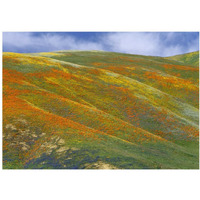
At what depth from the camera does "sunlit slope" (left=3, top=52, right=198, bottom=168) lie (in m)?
22.0

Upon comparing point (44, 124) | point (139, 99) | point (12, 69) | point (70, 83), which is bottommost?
point (44, 124)

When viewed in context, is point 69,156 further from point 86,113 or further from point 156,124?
point 156,124

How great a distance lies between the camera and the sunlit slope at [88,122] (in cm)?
2198

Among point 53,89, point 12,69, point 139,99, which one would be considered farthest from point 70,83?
point 139,99

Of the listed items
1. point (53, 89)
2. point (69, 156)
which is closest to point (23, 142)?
point (69, 156)

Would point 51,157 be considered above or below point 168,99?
below

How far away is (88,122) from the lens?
114ft

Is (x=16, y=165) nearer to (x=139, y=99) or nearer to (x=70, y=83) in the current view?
(x=70, y=83)

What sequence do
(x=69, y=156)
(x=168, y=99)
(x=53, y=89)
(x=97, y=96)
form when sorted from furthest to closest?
1. (x=168, y=99)
2. (x=97, y=96)
3. (x=53, y=89)
4. (x=69, y=156)

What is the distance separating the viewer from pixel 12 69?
55000 millimetres

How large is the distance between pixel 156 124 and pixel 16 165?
107 feet

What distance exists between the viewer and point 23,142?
2502cm

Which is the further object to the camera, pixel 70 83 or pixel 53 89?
pixel 70 83

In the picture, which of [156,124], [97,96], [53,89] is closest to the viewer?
[156,124]
